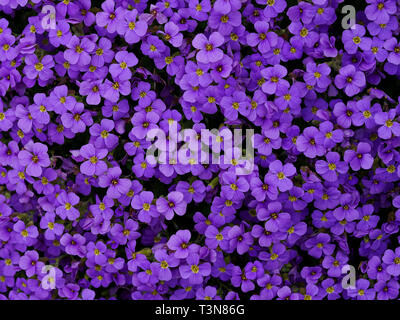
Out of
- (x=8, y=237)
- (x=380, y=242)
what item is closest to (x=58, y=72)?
(x=8, y=237)

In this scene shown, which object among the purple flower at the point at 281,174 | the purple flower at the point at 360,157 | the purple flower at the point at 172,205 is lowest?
the purple flower at the point at 172,205

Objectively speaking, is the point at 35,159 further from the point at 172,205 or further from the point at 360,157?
the point at 360,157

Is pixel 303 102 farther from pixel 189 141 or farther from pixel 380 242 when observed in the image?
pixel 380 242

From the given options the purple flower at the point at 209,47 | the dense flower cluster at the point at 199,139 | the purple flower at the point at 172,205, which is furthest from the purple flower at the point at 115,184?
the purple flower at the point at 209,47

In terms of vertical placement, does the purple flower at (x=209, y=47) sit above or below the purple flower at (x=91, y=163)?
above

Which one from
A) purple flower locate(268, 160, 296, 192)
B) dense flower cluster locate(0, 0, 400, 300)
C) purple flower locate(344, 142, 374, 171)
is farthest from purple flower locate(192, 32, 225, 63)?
purple flower locate(344, 142, 374, 171)

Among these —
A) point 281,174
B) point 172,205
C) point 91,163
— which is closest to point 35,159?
point 91,163

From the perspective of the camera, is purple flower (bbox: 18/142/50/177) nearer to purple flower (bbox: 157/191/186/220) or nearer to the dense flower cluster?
the dense flower cluster

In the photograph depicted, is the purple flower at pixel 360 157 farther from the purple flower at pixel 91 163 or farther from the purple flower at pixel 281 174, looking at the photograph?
the purple flower at pixel 91 163
